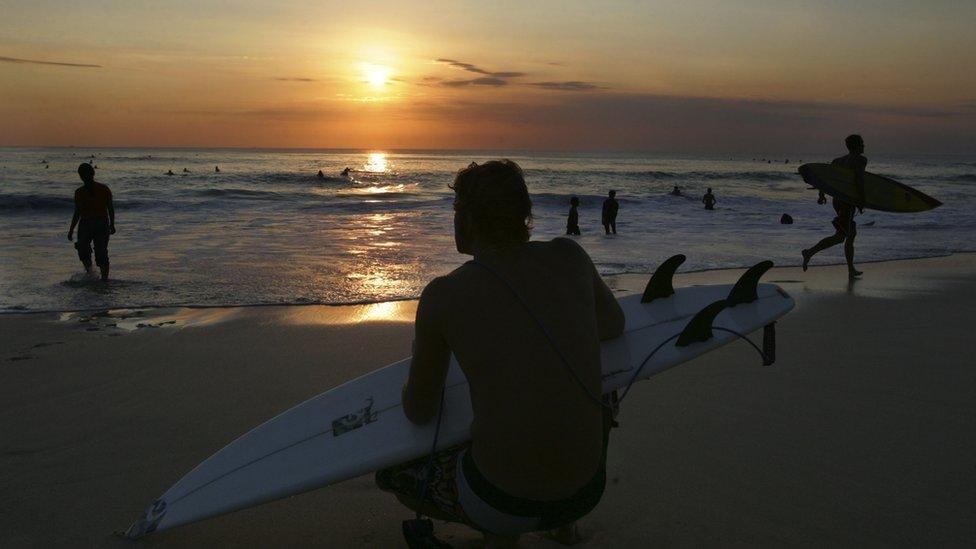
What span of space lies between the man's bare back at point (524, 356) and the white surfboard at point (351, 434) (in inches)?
12.7

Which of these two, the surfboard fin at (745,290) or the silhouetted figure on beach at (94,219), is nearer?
the surfboard fin at (745,290)

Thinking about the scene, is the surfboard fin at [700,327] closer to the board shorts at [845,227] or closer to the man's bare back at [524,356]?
the man's bare back at [524,356]

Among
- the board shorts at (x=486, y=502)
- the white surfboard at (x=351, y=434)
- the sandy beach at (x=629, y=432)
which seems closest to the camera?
the board shorts at (x=486, y=502)

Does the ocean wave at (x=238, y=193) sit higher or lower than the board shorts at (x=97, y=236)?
lower

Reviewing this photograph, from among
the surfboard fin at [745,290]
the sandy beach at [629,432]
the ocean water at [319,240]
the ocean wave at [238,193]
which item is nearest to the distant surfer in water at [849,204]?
the ocean water at [319,240]

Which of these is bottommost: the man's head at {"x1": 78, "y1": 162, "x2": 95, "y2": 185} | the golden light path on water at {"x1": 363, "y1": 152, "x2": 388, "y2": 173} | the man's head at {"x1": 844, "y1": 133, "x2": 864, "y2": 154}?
the golden light path on water at {"x1": 363, "y1": 152, "x2": 388, "y2": 173}

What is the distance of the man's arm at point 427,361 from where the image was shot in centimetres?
188

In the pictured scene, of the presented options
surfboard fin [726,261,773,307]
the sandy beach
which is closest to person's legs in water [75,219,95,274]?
the sandy beach

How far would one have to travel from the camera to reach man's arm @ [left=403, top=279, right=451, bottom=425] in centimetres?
188

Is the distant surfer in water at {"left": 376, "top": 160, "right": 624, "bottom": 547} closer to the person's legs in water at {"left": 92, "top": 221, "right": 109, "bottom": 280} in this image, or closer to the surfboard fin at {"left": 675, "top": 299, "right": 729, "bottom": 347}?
the surfboard fin at {"left": 675, "top": 299, "right": 729, "bottom": 347}

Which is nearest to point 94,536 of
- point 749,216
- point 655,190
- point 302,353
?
point 302,353

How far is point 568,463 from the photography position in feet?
6.36

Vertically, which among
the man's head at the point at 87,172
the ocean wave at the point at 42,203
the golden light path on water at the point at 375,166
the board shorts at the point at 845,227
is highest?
the man's head at the point at 87,172

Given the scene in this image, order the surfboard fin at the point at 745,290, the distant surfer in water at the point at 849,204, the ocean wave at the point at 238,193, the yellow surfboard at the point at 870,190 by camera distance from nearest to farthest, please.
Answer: the surfboard fin at the point at 745,290 < the yellow surfboard at the point at 870,190 < the distant surfer in water at the point at 849,204 < the ocean wave at the point at 238,193
